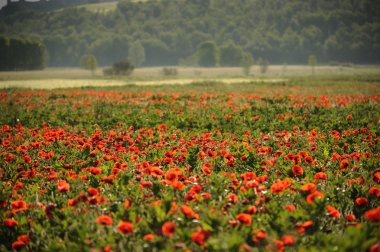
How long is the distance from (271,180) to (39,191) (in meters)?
3.10

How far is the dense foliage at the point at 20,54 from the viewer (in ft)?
311

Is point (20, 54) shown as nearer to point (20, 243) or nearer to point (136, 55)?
point (136, 55)

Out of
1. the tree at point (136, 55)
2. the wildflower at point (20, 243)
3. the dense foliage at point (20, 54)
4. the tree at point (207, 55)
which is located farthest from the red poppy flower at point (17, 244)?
the tree at point (136, 55)

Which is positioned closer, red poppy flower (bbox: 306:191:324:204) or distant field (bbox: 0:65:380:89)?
red poppy flower (bbox: 306:191:324:204)

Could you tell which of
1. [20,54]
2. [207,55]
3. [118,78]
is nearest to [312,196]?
[118,78]

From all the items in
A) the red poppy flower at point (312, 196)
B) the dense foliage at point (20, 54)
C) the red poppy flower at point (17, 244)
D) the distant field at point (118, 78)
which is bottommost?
the red poppy flower at point (17, 244)

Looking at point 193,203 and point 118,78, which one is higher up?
point 118,78

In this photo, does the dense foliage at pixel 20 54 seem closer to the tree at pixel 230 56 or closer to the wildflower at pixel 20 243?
the tree at pixel 230 56

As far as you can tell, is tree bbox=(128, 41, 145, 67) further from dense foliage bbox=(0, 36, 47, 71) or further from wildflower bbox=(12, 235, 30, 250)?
wildflower bbox=(12, 235, 30, 250)

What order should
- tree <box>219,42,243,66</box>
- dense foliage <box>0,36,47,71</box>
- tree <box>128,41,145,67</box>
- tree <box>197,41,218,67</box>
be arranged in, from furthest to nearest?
tree <box>128,41,145,67</box> → tree <box>219,42,243,66</box> → tree <box>197,41,218,67</box> → dense foliage <box>0,36,47,71</box>

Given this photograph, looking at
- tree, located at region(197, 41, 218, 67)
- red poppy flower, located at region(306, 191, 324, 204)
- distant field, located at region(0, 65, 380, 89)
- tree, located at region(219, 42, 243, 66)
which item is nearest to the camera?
red poppy flower, located at region(306, 191, 324, 204)

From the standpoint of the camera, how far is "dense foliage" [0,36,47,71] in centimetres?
9479

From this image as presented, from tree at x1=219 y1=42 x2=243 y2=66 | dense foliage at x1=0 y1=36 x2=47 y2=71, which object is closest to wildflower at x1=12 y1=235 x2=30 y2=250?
dense foliage at x1=0 y1=36 x2=47 y2=71

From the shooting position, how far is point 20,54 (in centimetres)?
10100
